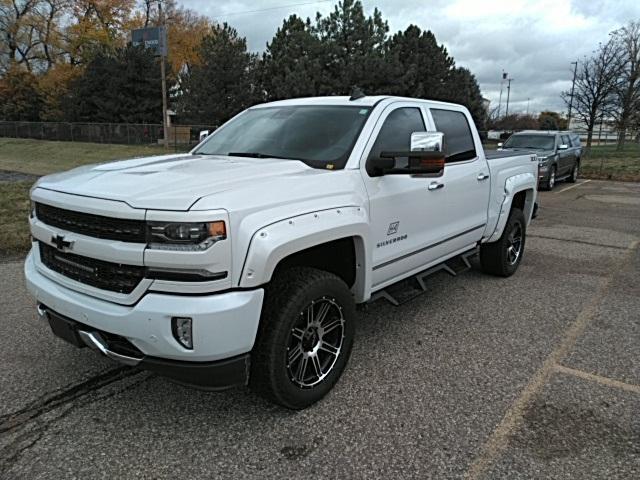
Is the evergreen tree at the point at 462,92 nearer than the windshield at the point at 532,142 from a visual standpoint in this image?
A: No

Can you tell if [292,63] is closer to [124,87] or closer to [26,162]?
[26,162]

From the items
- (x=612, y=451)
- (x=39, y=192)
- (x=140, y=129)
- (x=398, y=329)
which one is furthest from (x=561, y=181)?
(x=140, y=129)

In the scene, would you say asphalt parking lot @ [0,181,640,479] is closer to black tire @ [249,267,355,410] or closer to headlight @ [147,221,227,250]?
black tire @ [249,267,355,410]

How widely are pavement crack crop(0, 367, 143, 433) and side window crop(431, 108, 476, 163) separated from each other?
3160mm

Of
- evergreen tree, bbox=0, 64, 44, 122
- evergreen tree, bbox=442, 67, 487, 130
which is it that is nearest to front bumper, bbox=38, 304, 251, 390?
evergreen tree, bbox=442, 67, 487, 130

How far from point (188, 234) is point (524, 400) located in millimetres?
2303

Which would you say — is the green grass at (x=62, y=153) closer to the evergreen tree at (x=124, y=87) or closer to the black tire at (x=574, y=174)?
the evergreen tree at (x=124, y=87)

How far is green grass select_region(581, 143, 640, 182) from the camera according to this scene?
62.8 feet

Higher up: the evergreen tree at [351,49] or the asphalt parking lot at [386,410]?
the evergreen tree at [351,49]

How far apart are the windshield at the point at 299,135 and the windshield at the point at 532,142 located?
12.6 m

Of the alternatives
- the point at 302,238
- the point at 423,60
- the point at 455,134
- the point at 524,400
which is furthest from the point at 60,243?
the point at 423,60

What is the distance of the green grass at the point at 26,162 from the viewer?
23.0 feet

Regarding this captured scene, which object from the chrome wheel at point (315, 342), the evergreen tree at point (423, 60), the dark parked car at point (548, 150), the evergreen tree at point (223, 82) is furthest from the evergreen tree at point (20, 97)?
the chrome wheel at point (315, 342)

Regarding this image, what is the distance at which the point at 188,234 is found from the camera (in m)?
2.44
